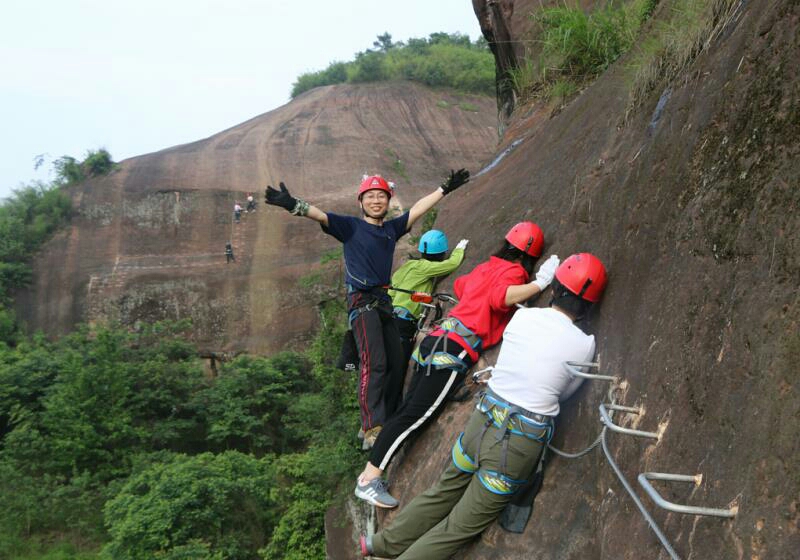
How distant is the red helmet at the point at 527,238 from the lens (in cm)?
441

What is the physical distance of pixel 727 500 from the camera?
2.05 m

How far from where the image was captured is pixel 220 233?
2375 cm

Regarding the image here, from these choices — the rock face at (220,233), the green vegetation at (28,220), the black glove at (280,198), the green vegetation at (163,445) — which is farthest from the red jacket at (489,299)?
the green vegetation at (28,220)

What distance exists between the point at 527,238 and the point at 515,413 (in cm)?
156

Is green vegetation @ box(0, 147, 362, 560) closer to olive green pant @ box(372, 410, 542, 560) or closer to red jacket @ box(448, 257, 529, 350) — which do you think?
red jacket @ box(448, 257, 529, 350)

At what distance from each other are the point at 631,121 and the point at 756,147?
1.91 m

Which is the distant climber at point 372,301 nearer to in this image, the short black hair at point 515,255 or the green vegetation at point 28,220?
the short black hair at point 515,255

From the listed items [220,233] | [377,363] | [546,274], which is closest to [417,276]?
[377,363]

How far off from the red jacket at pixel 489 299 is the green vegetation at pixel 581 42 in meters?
4.28

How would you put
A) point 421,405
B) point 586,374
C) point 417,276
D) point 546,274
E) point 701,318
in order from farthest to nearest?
point 417,276
point 421,405
point 546,274
point 586,374
point 701,318

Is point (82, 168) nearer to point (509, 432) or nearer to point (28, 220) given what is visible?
point (28, 220)

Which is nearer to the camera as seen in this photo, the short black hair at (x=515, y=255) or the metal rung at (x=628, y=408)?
the metal rung at (x=628, y=408)

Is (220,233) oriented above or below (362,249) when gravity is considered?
below

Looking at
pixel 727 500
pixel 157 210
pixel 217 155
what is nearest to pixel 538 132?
pixel 727 500
